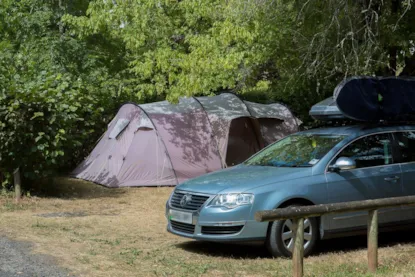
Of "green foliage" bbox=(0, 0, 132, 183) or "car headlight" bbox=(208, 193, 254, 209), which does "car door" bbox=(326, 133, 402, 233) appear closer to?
"car headlight" bbox=(208, 193, 254, 209)

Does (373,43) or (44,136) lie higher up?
(373,43)

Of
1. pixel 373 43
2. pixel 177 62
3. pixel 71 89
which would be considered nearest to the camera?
pixel 373 43

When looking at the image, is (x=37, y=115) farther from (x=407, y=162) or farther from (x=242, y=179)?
(x=407, y=162)

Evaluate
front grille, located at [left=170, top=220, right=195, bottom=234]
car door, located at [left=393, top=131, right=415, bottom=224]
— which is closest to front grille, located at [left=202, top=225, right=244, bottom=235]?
front grille, located at [left=170, top=220, right=195, bottom=234]

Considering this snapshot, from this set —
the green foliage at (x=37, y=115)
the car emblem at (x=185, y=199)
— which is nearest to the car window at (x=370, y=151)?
the car emblem at (x=185, y=199)

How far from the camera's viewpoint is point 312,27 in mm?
14297

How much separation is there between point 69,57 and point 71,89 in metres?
6.18

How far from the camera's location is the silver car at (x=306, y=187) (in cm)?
782

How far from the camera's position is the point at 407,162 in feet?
29.2

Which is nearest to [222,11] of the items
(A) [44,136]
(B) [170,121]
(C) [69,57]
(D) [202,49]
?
(D) [202,49]

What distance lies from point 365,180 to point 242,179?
159cm

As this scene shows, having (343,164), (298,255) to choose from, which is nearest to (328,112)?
(343,164)

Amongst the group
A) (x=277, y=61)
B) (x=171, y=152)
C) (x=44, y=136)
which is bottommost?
(x=171, y=152)

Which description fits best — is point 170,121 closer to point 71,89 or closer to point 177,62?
point 177,62
